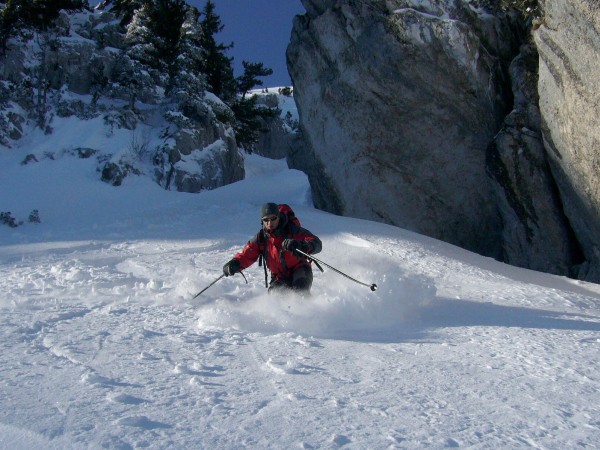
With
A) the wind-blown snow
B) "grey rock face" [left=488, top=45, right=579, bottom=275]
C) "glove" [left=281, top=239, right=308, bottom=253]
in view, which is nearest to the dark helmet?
"glove" [left=281, top=239, right=308, bottom=253]

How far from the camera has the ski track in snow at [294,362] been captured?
2609 millimetres

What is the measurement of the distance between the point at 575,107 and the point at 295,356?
8265 mm

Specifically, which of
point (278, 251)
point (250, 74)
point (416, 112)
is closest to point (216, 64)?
point (250, 74)

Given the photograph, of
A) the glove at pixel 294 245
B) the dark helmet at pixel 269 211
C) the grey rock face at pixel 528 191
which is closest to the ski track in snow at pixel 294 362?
the glove at pixel 294 245

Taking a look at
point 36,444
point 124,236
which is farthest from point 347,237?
point 36,444

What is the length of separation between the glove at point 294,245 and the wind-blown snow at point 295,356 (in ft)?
1.95

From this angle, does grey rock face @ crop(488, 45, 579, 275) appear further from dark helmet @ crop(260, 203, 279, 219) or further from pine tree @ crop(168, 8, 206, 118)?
pine tree @ crop(168, 8, 206, 118)

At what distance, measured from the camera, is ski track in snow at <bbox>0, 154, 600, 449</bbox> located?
103 inches

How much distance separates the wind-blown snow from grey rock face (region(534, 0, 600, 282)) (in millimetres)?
1762

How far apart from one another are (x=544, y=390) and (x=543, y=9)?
982 cm

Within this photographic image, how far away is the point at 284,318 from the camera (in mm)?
5215

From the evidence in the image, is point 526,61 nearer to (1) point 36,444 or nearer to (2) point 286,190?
(2) point 286,190

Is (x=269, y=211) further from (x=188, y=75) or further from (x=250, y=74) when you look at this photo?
(x=250, y=74)

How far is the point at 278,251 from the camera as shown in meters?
6.50
